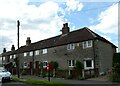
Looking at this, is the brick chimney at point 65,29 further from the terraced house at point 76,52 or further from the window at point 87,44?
the window at point 87,44

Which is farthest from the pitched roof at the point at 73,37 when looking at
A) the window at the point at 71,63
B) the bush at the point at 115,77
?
the bush at the point at 115,77

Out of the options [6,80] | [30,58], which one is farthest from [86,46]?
[30,58]

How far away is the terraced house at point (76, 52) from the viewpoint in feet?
130

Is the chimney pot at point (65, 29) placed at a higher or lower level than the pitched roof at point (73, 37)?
higher

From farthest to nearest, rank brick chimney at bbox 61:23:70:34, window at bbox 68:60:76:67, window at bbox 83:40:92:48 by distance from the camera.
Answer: brick chimney at bbox 61:23:70:34 → window at bbox 68:60:76:67 → window at bbox 83:40:92:48

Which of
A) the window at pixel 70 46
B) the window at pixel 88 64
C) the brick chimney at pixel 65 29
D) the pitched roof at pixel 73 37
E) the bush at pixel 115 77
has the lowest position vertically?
the bush at pixel 115 77

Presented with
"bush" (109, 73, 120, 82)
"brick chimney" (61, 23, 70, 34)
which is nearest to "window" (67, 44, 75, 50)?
"brick chimney" (61, 23, 70, 34)

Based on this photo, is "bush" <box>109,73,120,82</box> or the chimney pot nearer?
"bush" <box>109,73,120,82</box>

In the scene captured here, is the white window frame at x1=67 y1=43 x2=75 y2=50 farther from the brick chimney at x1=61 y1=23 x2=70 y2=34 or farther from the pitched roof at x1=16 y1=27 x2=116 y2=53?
the brick chimney at x1=61 y1=23 x2=70 y2=34

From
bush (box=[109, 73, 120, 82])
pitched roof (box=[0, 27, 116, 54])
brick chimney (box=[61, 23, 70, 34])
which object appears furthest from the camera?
brick chimney (box=[61, 23, 70, 34])

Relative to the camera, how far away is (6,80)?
29.5 metres

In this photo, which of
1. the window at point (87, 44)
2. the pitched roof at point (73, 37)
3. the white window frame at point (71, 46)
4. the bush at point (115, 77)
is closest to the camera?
the bush at point (115, 77)

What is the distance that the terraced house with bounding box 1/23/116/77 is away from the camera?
39500 mm

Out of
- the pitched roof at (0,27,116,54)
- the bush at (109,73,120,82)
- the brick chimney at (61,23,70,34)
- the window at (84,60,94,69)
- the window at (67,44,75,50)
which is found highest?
the brick chimney at (61,23,70,34)
